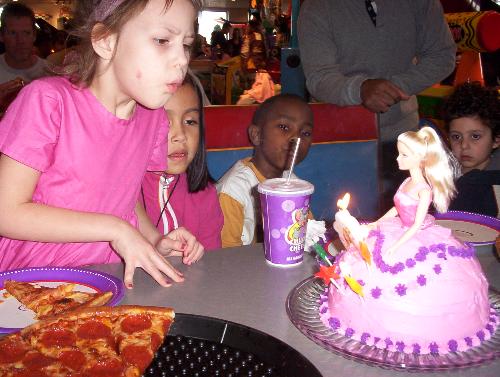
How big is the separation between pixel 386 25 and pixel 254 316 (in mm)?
1998

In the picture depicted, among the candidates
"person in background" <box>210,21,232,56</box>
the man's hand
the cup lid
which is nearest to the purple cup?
the cup lid

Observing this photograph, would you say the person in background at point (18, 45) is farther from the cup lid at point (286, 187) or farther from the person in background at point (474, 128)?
the cup lid at point (286, 187)

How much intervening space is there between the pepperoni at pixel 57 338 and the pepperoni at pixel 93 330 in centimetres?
1

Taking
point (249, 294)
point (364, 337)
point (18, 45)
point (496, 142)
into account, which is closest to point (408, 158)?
point (364, 337)

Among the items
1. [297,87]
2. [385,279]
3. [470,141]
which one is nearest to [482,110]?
[470,141]

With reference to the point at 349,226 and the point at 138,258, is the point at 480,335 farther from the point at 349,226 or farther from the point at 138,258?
the point at 138,258

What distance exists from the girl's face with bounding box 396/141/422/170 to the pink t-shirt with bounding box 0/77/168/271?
73 cm

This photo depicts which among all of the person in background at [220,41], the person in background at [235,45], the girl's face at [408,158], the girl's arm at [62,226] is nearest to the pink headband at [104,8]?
the girl's arm at [62,226]

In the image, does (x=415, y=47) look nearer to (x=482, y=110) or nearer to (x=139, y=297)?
(x=482, y=110)

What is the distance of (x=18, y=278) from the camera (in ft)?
3.51

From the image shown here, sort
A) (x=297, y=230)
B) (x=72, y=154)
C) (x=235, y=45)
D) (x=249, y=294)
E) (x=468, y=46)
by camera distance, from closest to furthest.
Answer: (x=249, y=294) < (x=297, y=230) < (x=72, y=154) < (x=468, y=46) < (x=235, y=45)

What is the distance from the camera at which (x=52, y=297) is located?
0.97 meters

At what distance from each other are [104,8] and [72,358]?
75 cm

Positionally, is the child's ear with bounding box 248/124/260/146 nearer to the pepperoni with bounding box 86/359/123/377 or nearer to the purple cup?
the purple cup
